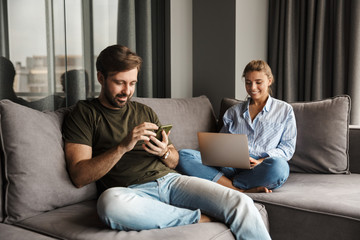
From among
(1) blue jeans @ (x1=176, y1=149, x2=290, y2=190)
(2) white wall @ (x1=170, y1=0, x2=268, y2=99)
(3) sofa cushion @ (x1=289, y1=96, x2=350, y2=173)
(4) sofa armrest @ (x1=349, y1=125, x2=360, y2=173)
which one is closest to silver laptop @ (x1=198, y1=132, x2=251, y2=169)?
(1) blue jeans @ (x1=176, y1=149, x2=290, y2=190)

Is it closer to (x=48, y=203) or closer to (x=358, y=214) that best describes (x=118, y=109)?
(x=48, y=203)

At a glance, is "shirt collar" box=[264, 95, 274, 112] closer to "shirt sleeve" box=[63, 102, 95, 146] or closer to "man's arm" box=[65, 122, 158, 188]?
"man's arm" box=[65, 122, 158, 188]

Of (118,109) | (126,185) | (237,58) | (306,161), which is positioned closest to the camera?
(126,185)

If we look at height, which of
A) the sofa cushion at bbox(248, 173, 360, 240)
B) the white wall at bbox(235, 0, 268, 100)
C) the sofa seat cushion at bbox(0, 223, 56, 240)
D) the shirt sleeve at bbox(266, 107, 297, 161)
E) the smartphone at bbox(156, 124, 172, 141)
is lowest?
the sofa cushion at bbox(248, 173, 360, 240)

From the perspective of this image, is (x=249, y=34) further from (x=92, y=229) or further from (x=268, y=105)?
(x=92, y=229)

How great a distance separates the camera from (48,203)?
1539 mm

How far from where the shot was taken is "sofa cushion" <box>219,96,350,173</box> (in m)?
2.17

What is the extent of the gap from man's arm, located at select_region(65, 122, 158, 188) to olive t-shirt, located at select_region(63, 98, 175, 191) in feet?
0.18

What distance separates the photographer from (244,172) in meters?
1.98

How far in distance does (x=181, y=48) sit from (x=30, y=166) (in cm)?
195

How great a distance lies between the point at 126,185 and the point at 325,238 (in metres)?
0.90

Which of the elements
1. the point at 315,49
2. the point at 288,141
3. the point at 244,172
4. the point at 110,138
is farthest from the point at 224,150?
the point at 315,49

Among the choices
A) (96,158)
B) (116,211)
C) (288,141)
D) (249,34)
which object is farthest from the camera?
(249,34)

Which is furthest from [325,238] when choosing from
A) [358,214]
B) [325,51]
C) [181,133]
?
[325,51]
